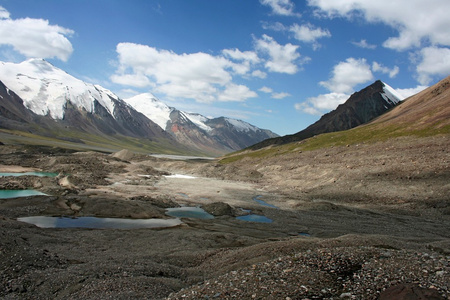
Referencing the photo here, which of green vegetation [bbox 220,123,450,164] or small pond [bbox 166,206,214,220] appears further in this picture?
green vegetation [bbox 220,123,450,164]

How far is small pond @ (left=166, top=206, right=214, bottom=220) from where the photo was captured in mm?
55138

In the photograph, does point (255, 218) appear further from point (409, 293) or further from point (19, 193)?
point (19, 193)

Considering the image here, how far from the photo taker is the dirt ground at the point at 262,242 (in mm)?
17875

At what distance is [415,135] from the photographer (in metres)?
116

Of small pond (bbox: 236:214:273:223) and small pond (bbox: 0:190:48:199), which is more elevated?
small pond (bbox: 0:190:48:199)

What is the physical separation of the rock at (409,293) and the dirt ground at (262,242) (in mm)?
101

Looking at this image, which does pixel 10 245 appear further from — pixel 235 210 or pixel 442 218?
pixel 442 218

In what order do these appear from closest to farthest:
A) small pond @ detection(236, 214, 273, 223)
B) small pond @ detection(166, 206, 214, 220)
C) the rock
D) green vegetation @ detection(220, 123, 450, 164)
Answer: the rock
small pond @ detection(236, 214, 273, 223)
small pond @ detection(166, 206, 214, 220)
green vegetation @ detection(220, 123, 450, 164)

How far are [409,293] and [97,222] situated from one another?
43034mm

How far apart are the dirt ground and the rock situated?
0.10 metres

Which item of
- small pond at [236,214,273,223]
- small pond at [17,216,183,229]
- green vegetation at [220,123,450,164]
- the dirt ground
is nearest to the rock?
the dirt ground

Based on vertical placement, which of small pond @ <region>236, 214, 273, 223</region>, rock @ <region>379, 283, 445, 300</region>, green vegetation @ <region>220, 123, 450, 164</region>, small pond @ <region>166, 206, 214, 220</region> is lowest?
small pond @ <region>236, 214, 273, 223</region>

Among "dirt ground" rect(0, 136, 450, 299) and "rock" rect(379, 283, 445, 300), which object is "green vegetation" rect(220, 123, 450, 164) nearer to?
"dirt ground" rect(0, 136, 450, 299)

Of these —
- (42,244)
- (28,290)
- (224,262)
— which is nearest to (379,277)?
(224,262)
